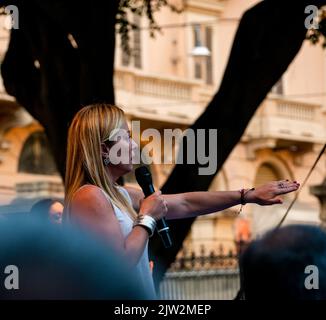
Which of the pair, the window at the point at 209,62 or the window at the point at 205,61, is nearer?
the window at the point at 205,61

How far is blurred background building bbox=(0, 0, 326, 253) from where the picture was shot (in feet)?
76.2

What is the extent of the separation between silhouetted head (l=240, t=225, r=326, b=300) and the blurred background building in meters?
18.5

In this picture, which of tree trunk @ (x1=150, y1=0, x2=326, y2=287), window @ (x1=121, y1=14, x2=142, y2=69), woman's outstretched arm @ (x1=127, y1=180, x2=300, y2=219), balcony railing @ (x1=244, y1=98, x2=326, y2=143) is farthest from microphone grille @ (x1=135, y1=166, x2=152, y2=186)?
balcony railing @ (x1=244, y1=98, x2=326, y2=143)

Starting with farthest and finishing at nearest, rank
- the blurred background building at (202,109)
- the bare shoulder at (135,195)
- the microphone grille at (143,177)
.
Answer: the blurred background building at (202,109) < the bare shoulder at (135,195) < the microphone grille at (143,177)

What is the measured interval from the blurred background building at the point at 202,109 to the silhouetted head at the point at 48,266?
17941 millimetres

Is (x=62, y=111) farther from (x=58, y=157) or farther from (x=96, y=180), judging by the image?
(x=96, y=180)

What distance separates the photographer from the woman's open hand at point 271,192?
3.97m

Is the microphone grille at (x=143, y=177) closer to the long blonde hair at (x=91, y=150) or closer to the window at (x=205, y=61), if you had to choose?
the long blonde hair at (x=91, y=150)

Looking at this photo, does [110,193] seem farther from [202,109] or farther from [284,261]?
[202,109]

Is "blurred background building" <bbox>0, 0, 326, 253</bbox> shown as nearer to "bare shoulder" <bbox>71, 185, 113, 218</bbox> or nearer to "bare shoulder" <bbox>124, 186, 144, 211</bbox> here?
"bare shoulder" <bbox>124, 186, 144, 211</bbox>

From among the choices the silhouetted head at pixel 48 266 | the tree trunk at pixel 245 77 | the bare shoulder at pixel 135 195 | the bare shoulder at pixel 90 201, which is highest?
the tree trunk at pixel 245 77

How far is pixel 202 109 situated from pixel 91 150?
72.3ft

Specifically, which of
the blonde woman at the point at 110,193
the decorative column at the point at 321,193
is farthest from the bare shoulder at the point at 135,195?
the decorative column at the point at 321,193
